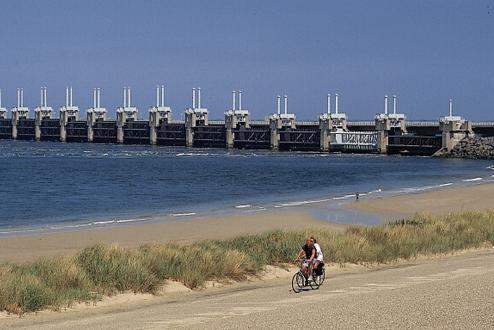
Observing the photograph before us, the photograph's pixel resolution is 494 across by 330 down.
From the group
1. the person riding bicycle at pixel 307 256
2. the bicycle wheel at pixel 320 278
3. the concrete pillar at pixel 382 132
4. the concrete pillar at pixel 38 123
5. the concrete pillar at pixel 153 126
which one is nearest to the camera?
the person riding bicycle at pixel 307 256

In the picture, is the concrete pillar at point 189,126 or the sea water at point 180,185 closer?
the sea water at point 180,185

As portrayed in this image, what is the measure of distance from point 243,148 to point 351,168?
51.4m

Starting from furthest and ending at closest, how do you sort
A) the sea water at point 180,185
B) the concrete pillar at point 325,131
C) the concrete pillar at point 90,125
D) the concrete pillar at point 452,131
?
the concrete pillar at point 90,125 → the concrete pillar at point 325,131 → the concrete pillar at point 452,131 → the sea water at point 180,185

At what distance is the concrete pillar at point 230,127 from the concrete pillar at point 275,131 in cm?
671

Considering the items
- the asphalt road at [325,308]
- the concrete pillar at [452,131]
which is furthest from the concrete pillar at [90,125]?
the asphalt road at [325,308]

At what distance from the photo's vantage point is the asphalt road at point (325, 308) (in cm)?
1352

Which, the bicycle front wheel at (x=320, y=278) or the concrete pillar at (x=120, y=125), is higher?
the concrete pillar at (x=120, y=125)

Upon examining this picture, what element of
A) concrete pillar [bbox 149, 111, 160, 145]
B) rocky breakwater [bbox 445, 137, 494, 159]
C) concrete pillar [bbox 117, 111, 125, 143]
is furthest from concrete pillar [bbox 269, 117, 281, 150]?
concrete pillar [bbox 117, 111, 125, 143]

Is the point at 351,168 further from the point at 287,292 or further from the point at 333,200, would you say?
the point at 287,292

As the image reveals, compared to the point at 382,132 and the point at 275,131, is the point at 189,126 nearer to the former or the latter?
the point at 275,131

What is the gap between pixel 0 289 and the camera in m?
15.7

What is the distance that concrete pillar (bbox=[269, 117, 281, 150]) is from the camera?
127 metres

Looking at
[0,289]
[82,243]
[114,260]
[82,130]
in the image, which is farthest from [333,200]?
[82,130]

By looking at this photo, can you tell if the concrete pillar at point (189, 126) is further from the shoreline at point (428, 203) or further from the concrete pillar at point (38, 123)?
the shoreline at point (428, 203)
